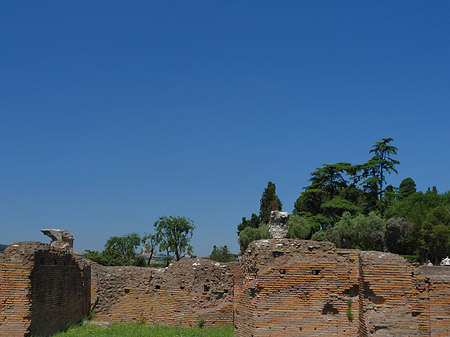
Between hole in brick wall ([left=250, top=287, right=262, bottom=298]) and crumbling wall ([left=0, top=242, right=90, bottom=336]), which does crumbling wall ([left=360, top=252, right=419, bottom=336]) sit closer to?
hole in brick wall ([left=250, top=287, right=262, bottom=298])

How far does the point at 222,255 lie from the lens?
52906mm

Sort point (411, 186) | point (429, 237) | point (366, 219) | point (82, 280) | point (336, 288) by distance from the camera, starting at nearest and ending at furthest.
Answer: point (336, 288)
point (82, 280)
point (429, 237)
point (366, 219)
point (411, 186)

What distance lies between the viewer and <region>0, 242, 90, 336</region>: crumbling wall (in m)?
11.3

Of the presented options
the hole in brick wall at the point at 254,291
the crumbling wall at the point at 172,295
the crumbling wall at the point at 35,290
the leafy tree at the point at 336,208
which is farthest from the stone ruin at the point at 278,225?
the leafy tree at the point at 336,208

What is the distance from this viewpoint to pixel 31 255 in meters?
11.8

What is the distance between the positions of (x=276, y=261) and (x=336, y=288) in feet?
5.02

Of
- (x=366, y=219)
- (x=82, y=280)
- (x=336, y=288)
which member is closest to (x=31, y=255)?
(x=82, y=280)

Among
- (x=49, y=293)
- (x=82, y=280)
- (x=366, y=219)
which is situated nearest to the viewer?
(x=49, y=293)

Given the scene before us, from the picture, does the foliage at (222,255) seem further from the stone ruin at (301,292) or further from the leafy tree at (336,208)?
the stone ruin at (301,292)

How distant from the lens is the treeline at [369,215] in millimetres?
31142

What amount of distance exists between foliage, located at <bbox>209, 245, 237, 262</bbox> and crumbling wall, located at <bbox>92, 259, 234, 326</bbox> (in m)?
34.9

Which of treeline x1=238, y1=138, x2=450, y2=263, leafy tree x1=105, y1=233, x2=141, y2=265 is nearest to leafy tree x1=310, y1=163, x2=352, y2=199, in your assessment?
treeline x1=238, y1=138, x2=450, y2=263

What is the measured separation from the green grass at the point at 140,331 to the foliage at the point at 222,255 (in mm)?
36002

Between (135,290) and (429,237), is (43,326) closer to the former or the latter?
(135,290)
